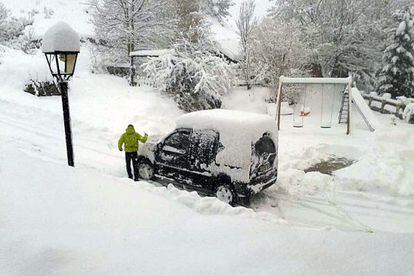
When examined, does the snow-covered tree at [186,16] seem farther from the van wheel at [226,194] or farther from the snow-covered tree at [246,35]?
the van wheel at [226,194]

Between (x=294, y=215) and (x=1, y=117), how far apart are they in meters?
11.1

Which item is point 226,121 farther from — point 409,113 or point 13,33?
point 13,33

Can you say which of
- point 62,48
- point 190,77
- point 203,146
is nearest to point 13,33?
point 190,77

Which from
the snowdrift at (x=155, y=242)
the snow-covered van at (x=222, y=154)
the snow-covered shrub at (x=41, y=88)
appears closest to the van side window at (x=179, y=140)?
the snow-covered van at (x=222, y=154)

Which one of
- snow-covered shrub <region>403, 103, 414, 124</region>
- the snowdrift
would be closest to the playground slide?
snow-covered shrub <region>403, 103, 414, 124</region>

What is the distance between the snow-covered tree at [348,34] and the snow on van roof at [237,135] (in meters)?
15.2

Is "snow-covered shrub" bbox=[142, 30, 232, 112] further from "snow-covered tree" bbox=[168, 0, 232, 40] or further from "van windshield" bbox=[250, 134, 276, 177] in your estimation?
"van windshield" bbox=[250, 134, 276, 177]

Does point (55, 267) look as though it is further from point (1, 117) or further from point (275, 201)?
point (1, 117)

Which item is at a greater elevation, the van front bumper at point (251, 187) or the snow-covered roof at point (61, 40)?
the snow-covered roof at point (61, 40)

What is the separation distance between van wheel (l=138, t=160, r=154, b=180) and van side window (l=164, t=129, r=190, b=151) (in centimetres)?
82

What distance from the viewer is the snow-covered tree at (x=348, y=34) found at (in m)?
22.5

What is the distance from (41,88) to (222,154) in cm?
1132

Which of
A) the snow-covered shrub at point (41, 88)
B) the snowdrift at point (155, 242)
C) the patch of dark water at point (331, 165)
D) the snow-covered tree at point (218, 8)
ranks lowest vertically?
the patch of dark water at point (331, 165)

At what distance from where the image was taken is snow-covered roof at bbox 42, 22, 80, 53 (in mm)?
6539
